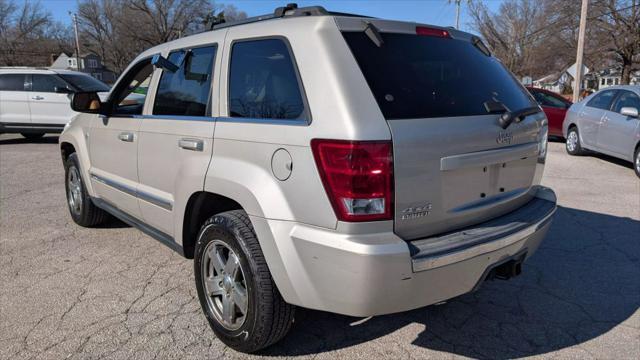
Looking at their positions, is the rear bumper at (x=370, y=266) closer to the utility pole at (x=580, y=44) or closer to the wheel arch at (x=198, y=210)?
the wheel arch at (x=198, y=210)

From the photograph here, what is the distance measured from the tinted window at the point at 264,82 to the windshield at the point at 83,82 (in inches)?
422

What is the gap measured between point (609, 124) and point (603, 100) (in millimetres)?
759

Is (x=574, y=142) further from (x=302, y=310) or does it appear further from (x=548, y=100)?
(x=302, y=310)

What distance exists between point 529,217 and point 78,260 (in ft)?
12.1

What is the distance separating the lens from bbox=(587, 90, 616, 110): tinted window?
30.5 ft

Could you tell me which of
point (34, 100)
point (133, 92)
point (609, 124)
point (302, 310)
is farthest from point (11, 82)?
point (609, 124)

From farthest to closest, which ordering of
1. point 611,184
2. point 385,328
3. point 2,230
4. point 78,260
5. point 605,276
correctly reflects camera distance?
1. point 611,184
2. point 2,230
3. point 78,260
4. point 605,276
5. point 385,328

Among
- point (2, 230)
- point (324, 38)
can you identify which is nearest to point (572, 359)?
point (324, 38)

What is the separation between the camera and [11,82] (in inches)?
474

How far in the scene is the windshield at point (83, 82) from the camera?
1220 centimetres

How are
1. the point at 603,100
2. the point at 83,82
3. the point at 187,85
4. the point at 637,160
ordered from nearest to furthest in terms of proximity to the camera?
the point at 187,85, the point at 637,160, the point at 603,100, the point at 83,82

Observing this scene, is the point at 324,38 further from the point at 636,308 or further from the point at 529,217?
the point at 636,308

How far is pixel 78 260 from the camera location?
433cm

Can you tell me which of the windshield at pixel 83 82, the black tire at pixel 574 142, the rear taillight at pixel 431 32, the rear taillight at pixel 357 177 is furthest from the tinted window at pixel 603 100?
the windshield at pixel 83 82
